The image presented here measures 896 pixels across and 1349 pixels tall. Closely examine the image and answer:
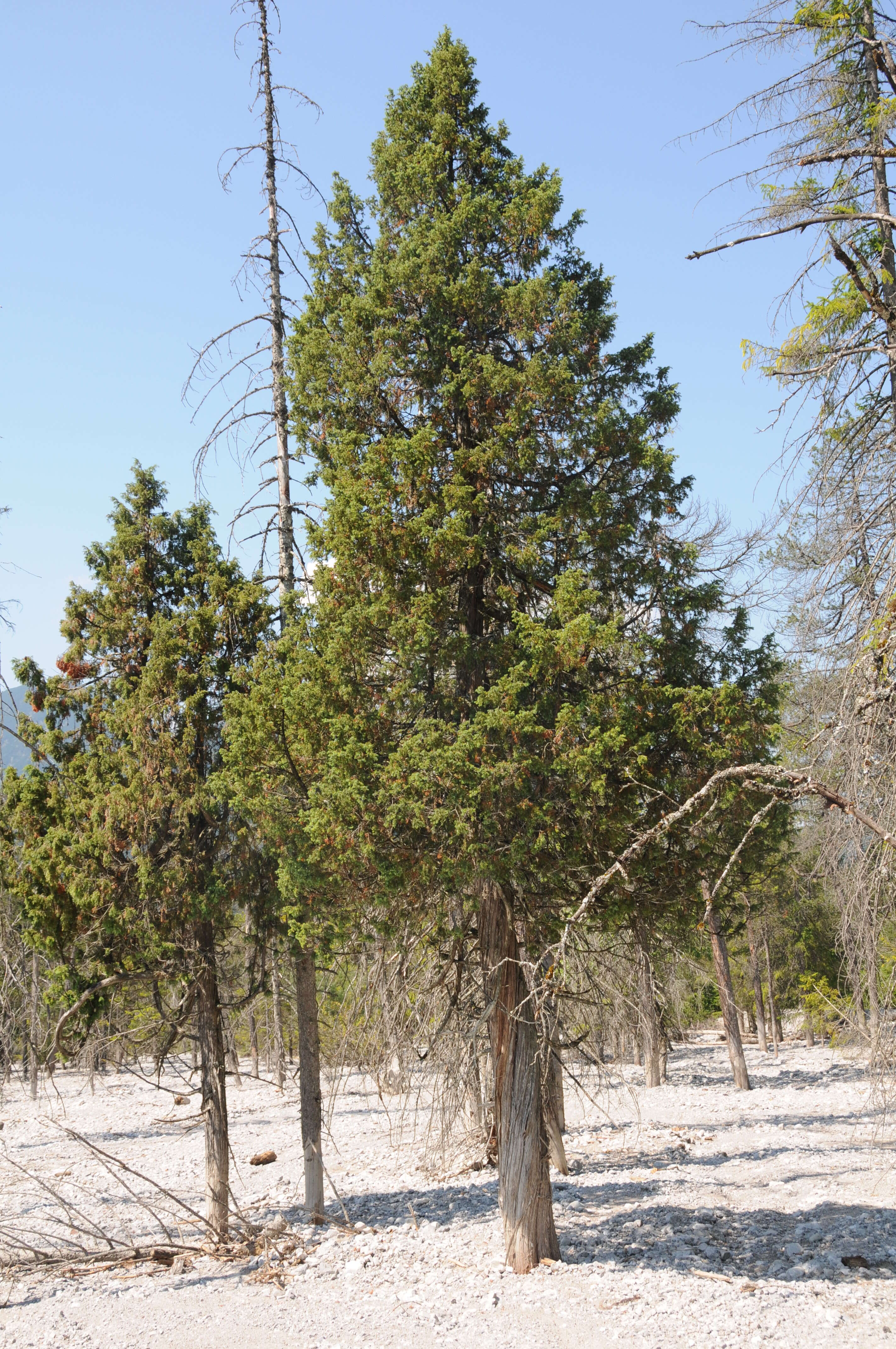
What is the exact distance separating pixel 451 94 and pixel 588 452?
3643 millimetres

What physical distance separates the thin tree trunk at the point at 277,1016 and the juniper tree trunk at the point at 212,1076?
25.5 inches

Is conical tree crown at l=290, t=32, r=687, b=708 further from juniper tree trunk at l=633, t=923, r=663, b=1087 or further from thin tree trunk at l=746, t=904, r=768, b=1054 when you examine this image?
thin tree trunk at l=746, t=904, r=768, b=1054

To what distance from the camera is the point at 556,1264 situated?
7.81 meters

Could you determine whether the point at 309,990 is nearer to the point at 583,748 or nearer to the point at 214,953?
the point at 214,953

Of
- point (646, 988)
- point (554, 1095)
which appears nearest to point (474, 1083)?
point (554, 1095)

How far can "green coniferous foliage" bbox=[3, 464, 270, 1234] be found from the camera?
29.4 ft

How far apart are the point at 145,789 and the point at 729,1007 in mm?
12201

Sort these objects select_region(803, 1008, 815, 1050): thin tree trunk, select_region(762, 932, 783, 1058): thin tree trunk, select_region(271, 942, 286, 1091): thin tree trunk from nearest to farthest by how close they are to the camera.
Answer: select_region(271, 942, 286, 1091): thin tree trunk → select_region(762, 932, 783, 1058): thin tree trunk → select_region(803, 1008, 815, 1050): thin tree trunk

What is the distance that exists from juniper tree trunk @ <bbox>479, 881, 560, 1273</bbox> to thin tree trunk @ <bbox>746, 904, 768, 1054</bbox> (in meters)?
14.0

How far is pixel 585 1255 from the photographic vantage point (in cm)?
838

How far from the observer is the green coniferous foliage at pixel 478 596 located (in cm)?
671

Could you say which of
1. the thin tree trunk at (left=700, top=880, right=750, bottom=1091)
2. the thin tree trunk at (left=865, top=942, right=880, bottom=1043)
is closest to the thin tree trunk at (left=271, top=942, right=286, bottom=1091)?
the thin tree trunk at (left=700, top=880, right=750, bottom=1091)

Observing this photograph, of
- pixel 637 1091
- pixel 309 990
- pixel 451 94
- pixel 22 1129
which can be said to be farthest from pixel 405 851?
pixel 22 1129

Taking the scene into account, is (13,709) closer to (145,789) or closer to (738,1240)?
(145,789)
